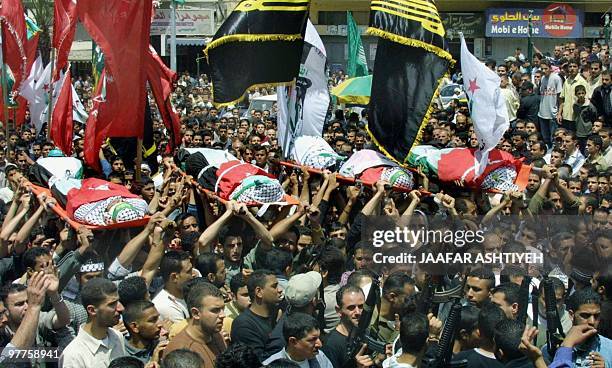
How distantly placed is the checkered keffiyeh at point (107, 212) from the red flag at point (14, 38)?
6.31 metres

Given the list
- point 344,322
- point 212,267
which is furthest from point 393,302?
point 212,267

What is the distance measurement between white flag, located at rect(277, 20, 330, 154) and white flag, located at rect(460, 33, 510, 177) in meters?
1.70

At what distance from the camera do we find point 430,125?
462 inches

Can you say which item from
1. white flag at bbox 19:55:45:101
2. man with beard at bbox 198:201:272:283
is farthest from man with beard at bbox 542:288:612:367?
white flag at bbox 19:55:45:101

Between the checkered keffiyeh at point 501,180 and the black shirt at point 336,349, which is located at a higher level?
the checkered keffiyeh at point 501,180

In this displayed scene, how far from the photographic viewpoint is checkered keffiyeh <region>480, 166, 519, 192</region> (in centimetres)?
834

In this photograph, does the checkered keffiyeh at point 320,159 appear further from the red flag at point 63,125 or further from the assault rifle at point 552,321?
the assault rifle at point 552,321

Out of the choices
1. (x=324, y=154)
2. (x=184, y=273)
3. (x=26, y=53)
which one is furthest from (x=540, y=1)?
(x=184, y=273)

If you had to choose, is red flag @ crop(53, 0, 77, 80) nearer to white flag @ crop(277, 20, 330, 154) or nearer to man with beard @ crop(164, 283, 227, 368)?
white flag @ crop(277, 20, 330, 154)

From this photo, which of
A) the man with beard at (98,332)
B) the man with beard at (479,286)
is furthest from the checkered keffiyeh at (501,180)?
the man with beard at (98,332)

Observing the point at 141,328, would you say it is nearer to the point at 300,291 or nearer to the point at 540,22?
the point at 300,291

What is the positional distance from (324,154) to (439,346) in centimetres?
436

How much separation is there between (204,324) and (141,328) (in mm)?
329

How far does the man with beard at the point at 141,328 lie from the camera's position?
5.36 m
